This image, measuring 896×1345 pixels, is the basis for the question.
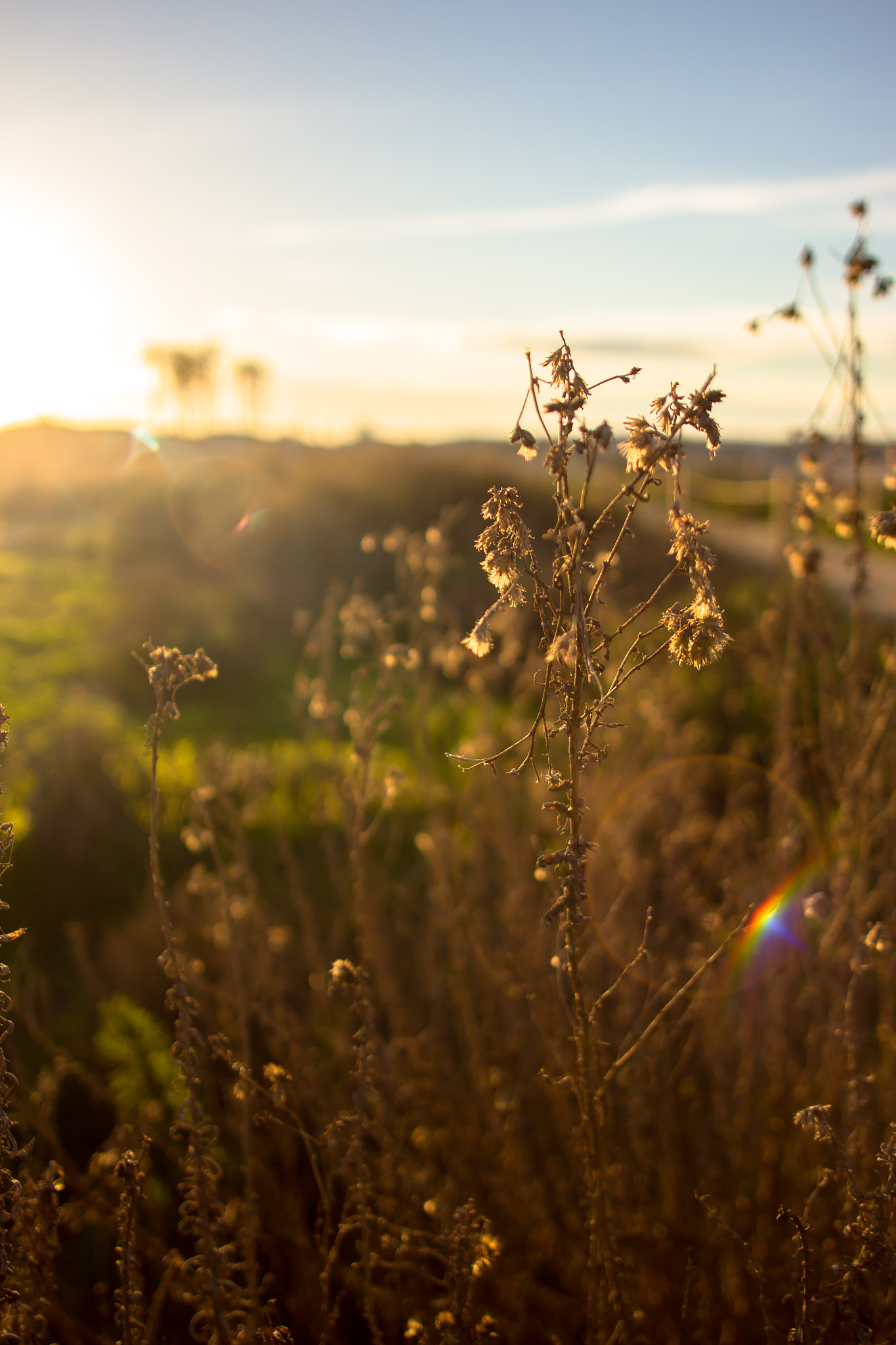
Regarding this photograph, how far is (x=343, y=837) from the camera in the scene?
428 cm

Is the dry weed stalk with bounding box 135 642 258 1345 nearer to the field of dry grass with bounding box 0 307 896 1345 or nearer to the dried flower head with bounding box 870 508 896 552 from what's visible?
the field of dry grass with bounding box 0 307 896 1345

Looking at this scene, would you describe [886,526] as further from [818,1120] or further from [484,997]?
[484,997]

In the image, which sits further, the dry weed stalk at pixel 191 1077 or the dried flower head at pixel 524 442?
the dry weed stalk at pixel 191 1077

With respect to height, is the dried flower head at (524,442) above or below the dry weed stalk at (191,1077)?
above

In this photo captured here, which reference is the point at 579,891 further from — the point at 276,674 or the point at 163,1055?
the point at 276,674

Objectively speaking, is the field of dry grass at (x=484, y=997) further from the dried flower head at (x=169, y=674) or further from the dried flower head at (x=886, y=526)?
the dried flower head at (x=886, y=526)

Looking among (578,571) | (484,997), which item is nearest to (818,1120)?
(578,571)

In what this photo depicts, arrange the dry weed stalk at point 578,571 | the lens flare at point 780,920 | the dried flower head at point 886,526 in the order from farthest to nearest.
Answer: the lens flare at point 780,920, the dried flower head at point 886,526, the dry weed stalk at point 578,571

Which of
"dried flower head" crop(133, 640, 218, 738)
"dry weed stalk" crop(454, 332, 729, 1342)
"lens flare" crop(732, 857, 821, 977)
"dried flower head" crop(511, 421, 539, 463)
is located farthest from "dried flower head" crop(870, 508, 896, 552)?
"lens flare" crop(732, 857, 821, 977)

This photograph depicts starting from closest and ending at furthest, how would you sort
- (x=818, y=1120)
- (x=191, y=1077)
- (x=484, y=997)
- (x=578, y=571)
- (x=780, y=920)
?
(x=578, y=571), (x=818, y=1120), (x=191, y=1077), (x=780, y=920), (x=484, y=997)

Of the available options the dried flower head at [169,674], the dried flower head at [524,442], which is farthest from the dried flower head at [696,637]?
the dried flower head at [169,674]

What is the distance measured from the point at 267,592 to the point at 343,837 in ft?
24.6

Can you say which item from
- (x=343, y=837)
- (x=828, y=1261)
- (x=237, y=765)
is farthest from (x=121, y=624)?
(x=828, y=1261)

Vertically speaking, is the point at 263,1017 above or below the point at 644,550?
below
